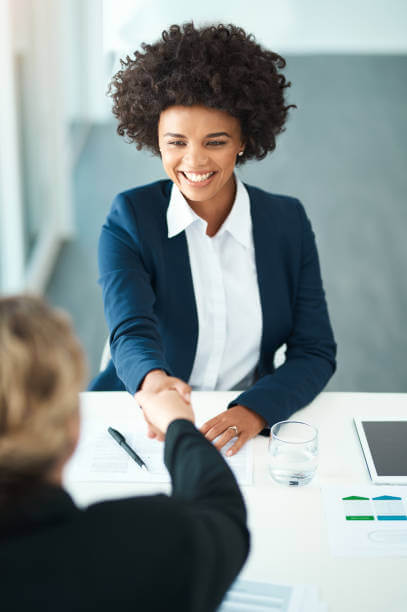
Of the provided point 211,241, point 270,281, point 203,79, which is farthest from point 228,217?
point 203,79

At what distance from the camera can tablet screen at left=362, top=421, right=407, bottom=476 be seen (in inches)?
53.8

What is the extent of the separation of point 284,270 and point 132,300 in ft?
1.38

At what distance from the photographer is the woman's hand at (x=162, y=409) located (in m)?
1.21

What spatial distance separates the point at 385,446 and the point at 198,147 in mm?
780

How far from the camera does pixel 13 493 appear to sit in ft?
2.31

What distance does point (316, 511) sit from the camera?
1.25 metres

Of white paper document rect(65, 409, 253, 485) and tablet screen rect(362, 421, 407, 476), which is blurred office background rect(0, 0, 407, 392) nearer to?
white paper document rect(65, 409, 253, 485)

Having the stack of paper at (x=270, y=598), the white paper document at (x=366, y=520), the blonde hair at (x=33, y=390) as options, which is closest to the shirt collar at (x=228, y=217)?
the white paper document at (x=366, y=520)

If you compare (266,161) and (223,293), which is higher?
(266,161)

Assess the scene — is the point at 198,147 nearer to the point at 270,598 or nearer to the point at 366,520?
the point at 366,520

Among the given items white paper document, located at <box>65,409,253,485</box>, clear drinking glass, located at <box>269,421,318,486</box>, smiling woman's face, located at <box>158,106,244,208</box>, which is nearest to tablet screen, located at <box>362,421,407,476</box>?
clear drinking glass, located at <box>269,421,318,486</box>

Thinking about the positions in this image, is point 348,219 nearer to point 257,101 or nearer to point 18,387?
point 257,101

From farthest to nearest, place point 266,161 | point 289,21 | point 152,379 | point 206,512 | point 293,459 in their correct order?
point 266,161 → point 289,21 → point 152,379 → point 293,459 → point 206,512

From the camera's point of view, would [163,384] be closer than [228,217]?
Yes
